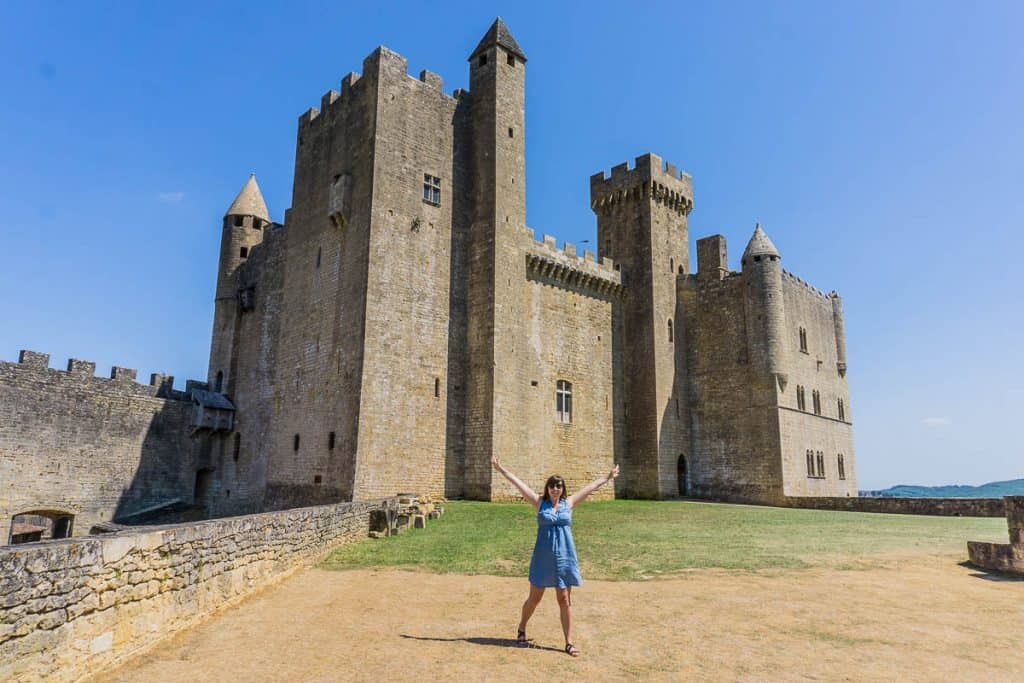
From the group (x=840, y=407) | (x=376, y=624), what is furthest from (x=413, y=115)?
(x=840, y=407)

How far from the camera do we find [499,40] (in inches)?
1054

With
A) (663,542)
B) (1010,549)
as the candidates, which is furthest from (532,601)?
(1010,549)

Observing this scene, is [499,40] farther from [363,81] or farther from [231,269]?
[231,269]

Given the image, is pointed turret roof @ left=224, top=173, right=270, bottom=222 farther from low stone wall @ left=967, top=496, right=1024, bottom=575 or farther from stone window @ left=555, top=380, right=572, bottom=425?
low stone wall @ left=967, top=496, right=1024, bottom=575

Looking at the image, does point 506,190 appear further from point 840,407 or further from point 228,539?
point 840,407

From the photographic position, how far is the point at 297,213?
27.8 metres

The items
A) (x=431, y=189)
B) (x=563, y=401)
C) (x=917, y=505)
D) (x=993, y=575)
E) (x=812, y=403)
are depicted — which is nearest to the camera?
(x=993, y=575)

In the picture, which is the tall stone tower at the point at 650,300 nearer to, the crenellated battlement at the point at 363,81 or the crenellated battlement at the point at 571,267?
the crenellated battlement at the point at 571,267

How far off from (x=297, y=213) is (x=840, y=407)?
30464 mm

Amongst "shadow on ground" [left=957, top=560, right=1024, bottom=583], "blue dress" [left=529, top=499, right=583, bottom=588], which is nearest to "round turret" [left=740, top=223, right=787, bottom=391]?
"shadow on ground" [left=957, top=560, right=1024, bottom=583]

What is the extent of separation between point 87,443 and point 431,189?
17668 millimetres

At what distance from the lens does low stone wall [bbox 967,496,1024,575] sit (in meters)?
11.1

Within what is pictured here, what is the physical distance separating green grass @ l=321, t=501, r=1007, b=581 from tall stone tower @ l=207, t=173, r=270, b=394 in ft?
53.0

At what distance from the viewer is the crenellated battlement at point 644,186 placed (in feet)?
107
